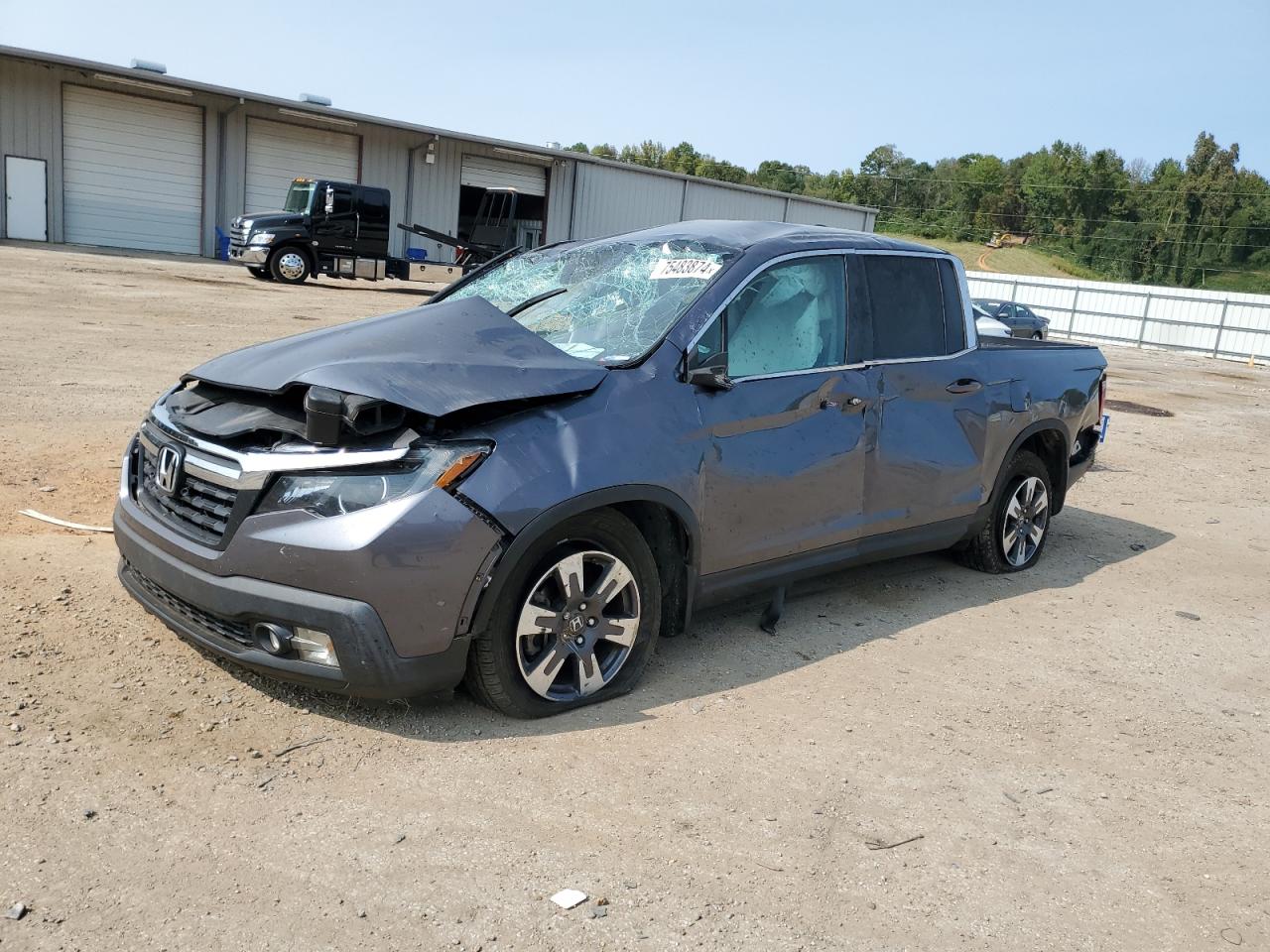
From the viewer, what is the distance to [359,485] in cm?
337

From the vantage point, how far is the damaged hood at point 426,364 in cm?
348

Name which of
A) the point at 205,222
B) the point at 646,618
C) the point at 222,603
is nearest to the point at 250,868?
the point at 222,603

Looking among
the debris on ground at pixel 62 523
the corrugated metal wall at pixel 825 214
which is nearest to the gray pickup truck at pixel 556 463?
the debris on ground at pixel 62 523

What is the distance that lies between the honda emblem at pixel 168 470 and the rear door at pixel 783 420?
189 centimetres

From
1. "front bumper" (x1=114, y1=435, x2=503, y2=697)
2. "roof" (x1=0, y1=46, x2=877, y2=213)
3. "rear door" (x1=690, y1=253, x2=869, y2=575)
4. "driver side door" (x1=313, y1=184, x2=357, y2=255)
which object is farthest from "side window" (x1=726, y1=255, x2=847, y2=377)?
→ "roof" (x1=0, y1=46, x2=877, y2=213)

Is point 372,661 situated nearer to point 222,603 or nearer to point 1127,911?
point 222,603

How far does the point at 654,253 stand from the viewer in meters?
4.67

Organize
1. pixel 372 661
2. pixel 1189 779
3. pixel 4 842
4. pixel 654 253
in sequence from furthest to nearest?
pixel 654 253 → pixel 1189 779 → pixel 372 661 → pixel 4 842

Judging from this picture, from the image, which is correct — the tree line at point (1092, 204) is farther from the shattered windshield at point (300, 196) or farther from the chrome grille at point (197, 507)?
the chrome grille at point (197, 507)

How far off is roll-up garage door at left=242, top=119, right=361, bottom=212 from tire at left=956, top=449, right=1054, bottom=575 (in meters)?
30.8

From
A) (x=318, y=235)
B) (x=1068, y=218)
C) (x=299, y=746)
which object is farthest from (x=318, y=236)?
(x=1068, y=218)

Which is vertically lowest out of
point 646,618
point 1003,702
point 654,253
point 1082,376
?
point 1003,702

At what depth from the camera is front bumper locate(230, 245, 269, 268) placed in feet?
81.0

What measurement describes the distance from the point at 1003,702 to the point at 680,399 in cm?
184
